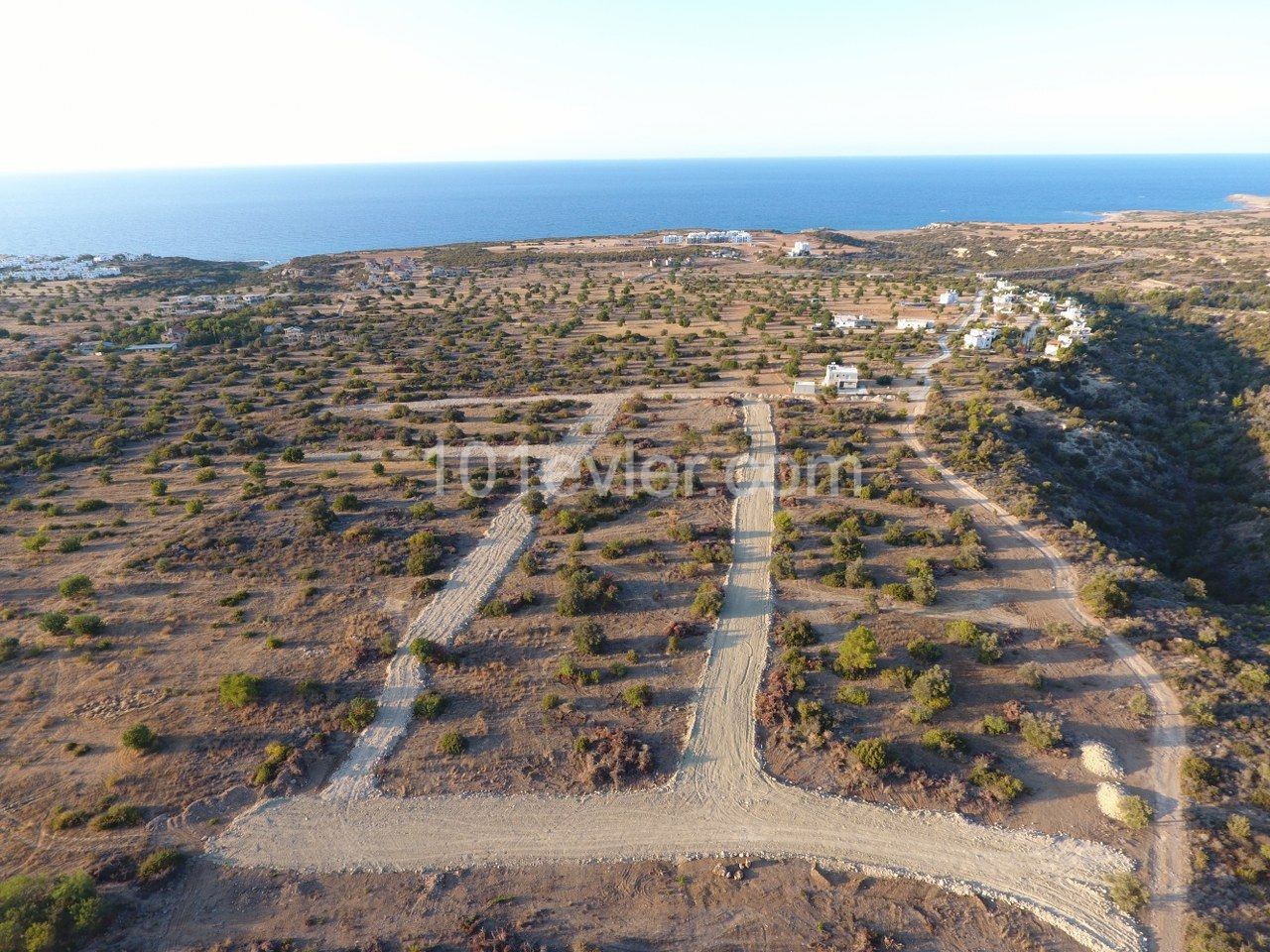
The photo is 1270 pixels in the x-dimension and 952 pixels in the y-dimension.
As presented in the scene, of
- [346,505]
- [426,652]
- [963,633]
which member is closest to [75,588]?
[346,505]

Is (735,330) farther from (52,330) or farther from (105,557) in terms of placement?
(52,330)

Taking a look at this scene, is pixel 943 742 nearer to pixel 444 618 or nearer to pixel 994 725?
pixel 994 725

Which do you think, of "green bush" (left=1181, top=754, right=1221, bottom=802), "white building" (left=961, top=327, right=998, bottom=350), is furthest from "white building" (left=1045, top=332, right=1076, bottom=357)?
"green bush" (left=1181, top=754, right=1221, bottom=802)

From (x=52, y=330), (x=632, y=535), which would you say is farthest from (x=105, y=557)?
(x=52, y=330)

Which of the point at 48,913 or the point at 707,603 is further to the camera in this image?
the point at 707,603

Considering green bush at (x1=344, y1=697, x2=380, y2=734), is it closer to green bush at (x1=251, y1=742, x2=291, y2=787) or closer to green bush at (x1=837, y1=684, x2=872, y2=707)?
green bush at (x1=251, y1=742, x2=291, y2=787)

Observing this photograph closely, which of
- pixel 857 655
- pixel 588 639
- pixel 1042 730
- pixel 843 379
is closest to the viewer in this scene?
pixel 1042 730
